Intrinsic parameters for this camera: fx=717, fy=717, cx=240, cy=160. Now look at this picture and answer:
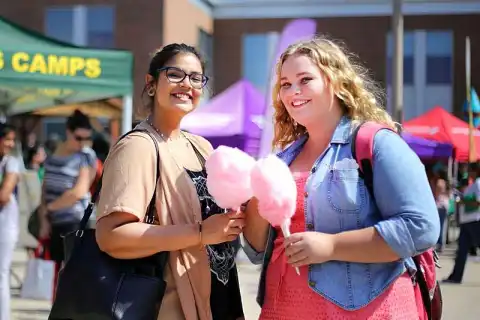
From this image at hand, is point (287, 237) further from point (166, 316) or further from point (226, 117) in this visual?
point (226, 117)

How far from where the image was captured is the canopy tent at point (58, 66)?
22.4ft

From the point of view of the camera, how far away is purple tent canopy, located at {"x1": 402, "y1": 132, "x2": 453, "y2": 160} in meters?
14.8

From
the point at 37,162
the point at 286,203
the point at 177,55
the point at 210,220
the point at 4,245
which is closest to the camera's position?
the point at 286,203

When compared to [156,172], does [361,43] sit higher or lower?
higher

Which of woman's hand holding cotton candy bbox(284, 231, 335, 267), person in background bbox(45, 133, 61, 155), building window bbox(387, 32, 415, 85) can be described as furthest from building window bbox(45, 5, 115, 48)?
woman's hand holding cotton candy bbox(284, 231, 335, 267)

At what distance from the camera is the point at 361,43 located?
90.1 ft

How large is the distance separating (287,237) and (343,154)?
0.34 meters

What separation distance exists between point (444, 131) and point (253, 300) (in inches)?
370

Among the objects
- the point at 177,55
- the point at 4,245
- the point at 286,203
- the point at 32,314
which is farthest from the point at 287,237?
the point at 32,314

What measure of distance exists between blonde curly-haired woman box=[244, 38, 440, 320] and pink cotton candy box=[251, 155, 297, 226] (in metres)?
0.08

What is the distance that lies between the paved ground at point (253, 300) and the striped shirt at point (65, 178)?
1.18 m

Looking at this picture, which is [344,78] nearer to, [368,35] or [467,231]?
[467,231]

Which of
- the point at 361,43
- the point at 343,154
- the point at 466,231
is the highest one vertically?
the point at 361,43

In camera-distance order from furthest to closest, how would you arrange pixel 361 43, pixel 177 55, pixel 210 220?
pixel 361 43
pixel 177 55
pixel 210 220
